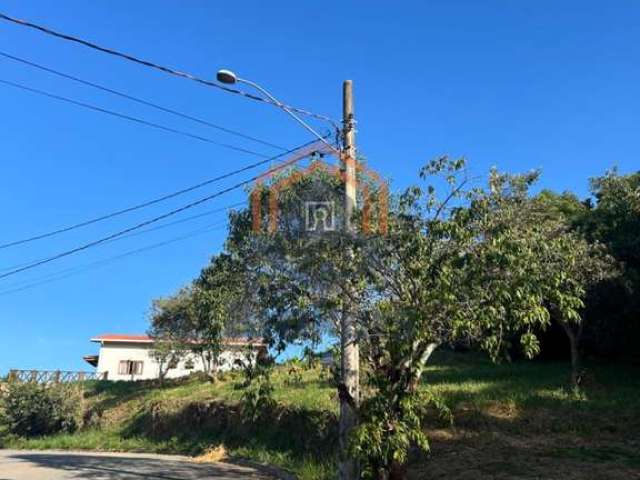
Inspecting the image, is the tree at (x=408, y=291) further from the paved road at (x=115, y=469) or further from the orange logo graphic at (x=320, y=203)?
the paved road at (x=115, y=469)

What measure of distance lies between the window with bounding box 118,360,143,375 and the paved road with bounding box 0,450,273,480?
87.7 ft

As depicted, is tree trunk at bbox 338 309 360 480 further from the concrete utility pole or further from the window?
the window

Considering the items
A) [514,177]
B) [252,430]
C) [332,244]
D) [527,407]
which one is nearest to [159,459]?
[252,430]

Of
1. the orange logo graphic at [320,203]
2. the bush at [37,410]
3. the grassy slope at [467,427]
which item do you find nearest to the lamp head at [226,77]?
the orange logo graphic at [320,203]

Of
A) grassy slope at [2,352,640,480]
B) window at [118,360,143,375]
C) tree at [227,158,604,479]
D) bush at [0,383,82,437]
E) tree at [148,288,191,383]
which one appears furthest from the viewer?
window at [118,360,143,375]

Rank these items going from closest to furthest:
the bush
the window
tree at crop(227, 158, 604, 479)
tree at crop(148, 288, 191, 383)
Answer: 1. tree at crop(227, 158, 604, 479)
2. the bush
3. tree at crop(148, 288, 191, 383)
4. the window

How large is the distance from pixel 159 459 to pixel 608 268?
49.0 feet

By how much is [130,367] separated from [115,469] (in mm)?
32105

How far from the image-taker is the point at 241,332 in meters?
11.7

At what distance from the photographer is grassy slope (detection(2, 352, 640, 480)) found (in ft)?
38.7

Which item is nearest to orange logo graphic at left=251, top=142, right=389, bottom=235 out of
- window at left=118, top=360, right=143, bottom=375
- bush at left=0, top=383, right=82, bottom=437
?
bush at left=0, top=383, right=82, bottom=437

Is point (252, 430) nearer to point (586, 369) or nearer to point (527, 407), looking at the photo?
point (527, 407)

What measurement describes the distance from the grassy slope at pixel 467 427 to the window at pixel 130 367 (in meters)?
19.3

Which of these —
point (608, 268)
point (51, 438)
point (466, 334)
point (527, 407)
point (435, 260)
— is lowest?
point (51, 438)
